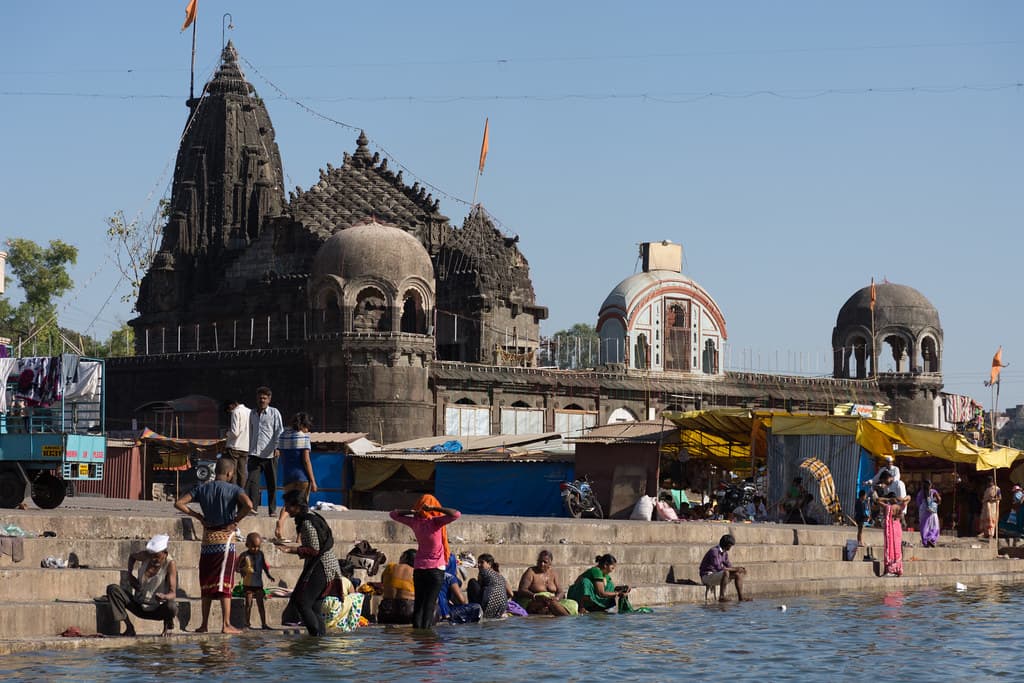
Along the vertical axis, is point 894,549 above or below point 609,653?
above

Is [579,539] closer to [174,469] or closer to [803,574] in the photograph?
[803,574]

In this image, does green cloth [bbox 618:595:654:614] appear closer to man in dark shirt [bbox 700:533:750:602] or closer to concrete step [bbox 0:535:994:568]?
concrete step [bbox 0:535:994:568]

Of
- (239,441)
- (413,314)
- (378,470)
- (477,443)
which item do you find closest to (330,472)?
(378,470)

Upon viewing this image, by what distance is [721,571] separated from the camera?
17781mm

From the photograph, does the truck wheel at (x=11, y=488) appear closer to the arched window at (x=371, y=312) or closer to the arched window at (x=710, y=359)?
the arched window at (x=371, y=312)

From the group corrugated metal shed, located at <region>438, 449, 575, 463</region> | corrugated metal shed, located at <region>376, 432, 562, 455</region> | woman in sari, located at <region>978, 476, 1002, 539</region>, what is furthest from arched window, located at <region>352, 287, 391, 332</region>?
woman in sari, located at <region>978, 476, 1002, 539</region>

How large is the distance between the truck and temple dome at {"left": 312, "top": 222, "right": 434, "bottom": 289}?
20934 mm

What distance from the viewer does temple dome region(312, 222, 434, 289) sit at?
128 feet

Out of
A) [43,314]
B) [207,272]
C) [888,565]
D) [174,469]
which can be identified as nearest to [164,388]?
[207,272]

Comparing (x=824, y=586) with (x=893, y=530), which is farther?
(x=893, y=530)

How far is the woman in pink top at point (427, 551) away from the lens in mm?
13617

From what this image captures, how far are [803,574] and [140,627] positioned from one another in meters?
10.5

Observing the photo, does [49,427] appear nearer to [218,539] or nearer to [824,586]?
[218,539]

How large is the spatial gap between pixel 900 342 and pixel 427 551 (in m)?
41.8
